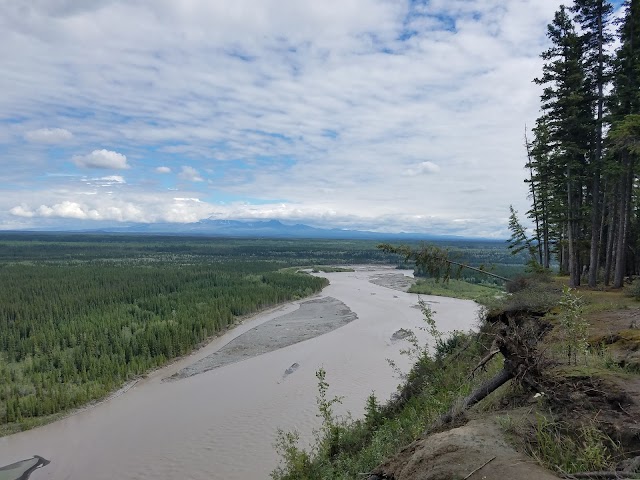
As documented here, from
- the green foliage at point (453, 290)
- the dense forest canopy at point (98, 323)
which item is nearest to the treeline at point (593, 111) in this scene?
the dense forest canopy at point (98, 323)

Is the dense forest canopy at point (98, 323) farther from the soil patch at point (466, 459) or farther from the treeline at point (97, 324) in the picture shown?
the soil patch at point (466, 459)

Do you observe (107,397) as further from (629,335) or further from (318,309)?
(318,309)

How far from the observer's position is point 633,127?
14.9 metres

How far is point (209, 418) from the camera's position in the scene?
74.6 ft

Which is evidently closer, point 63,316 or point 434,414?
point 434,414

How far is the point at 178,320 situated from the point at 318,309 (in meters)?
18.7

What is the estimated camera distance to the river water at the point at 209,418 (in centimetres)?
1819

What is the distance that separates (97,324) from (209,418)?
857 inches

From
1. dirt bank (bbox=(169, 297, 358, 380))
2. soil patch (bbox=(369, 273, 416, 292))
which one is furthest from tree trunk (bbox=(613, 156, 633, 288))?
soil patch (bbox=(369, 273, 416, 292))

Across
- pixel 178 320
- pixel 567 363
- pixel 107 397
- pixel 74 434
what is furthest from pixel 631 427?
pixel 178 320

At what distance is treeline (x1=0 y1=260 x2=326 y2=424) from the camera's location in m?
25.9

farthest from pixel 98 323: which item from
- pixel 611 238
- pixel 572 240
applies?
pixel 611 238

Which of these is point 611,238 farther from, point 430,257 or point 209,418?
point 209,418

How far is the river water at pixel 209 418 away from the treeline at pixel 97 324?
195 cm
